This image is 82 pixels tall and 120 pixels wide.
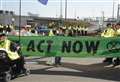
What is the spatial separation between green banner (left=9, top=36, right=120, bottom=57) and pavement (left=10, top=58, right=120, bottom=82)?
0.65 metres

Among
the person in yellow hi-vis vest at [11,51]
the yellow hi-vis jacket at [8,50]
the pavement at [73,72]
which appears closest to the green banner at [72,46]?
the pavement at [73,72]

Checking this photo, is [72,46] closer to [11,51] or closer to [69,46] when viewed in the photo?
[69,46]

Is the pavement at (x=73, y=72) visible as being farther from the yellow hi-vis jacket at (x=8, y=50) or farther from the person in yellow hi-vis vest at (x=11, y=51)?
the yellow hi-vis jacket at (x=8, y=50)

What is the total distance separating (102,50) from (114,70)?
5.63 ft

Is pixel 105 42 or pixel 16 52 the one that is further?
pixel 105 42

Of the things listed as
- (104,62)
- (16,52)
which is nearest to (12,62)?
(16,52)

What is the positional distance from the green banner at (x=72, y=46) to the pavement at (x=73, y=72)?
65 centimetres

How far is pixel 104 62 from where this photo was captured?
1894 centimetres

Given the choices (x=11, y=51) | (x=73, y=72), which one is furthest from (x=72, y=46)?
(x=11, y=51)

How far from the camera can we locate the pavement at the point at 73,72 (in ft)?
45.5

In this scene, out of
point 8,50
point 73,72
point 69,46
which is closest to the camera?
point 8,50

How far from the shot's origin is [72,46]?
49.5ft

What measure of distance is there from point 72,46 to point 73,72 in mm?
1011

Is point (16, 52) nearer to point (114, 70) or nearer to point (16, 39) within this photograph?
point (16, 39)
